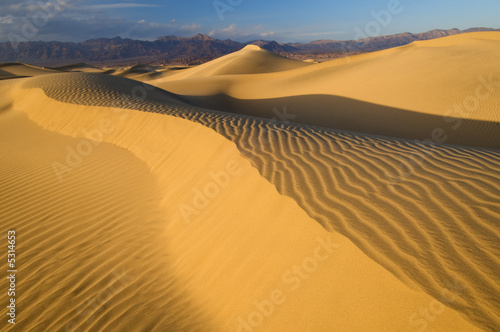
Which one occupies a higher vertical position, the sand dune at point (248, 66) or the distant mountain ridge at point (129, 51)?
the distant mountain ridge at point (129, 51)

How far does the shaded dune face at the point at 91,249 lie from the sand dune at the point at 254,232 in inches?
0.7

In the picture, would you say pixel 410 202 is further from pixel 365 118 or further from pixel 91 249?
pixel 365 118

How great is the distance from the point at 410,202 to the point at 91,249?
12.1ft

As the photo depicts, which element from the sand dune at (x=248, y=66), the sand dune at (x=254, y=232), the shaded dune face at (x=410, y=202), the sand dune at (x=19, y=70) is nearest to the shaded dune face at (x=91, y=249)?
the sand dune at (x=254, y=232)

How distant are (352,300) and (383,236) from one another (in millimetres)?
624

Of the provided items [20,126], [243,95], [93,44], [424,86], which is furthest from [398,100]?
[93,44]

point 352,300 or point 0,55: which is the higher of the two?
point 0,55

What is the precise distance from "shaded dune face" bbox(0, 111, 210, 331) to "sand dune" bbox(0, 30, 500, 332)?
17mm

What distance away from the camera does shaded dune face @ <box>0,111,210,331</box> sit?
2.60m

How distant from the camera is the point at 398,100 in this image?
12688 mm

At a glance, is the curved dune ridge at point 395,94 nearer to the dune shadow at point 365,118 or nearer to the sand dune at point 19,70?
the dune shadow at point 365,118

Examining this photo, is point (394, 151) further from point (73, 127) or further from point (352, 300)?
point (73, 127)

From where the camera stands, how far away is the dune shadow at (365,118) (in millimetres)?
9273

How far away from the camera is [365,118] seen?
12000 mm
